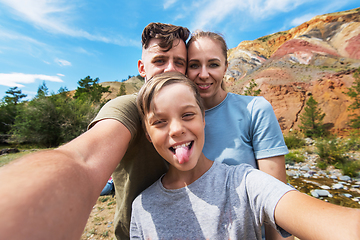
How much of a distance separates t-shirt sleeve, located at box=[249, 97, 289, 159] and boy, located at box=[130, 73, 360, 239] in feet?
1.09

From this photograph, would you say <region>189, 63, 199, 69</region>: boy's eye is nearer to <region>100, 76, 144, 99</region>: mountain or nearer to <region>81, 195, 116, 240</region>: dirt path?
<region>81, 195, 116, 240</region>: dirt path

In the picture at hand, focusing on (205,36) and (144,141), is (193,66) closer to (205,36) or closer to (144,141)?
(205,36)

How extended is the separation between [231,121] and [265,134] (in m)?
0.33

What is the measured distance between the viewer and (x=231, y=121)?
68.1 inches

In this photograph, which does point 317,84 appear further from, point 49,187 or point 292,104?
point 49,187

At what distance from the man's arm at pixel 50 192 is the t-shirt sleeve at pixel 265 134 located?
4.36 ft

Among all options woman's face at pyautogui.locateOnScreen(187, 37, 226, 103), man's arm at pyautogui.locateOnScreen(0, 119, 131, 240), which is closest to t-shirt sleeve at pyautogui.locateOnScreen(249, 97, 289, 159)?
woman's face at pyautogui.locateOnScreen(187, 37, 226, 103)

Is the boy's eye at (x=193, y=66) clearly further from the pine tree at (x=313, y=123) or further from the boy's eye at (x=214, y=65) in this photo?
the pine tree at (x=313, y=123)

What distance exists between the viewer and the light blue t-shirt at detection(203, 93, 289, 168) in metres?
1.57

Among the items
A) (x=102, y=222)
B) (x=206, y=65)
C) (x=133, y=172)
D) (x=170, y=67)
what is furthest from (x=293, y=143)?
(x=133, y=172)

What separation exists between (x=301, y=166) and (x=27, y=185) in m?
9.58

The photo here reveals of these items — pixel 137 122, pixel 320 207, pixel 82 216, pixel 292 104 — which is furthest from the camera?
pixel 292 104

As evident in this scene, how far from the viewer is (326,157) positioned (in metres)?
7.75

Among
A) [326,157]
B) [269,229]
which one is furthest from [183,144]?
[326,157]
